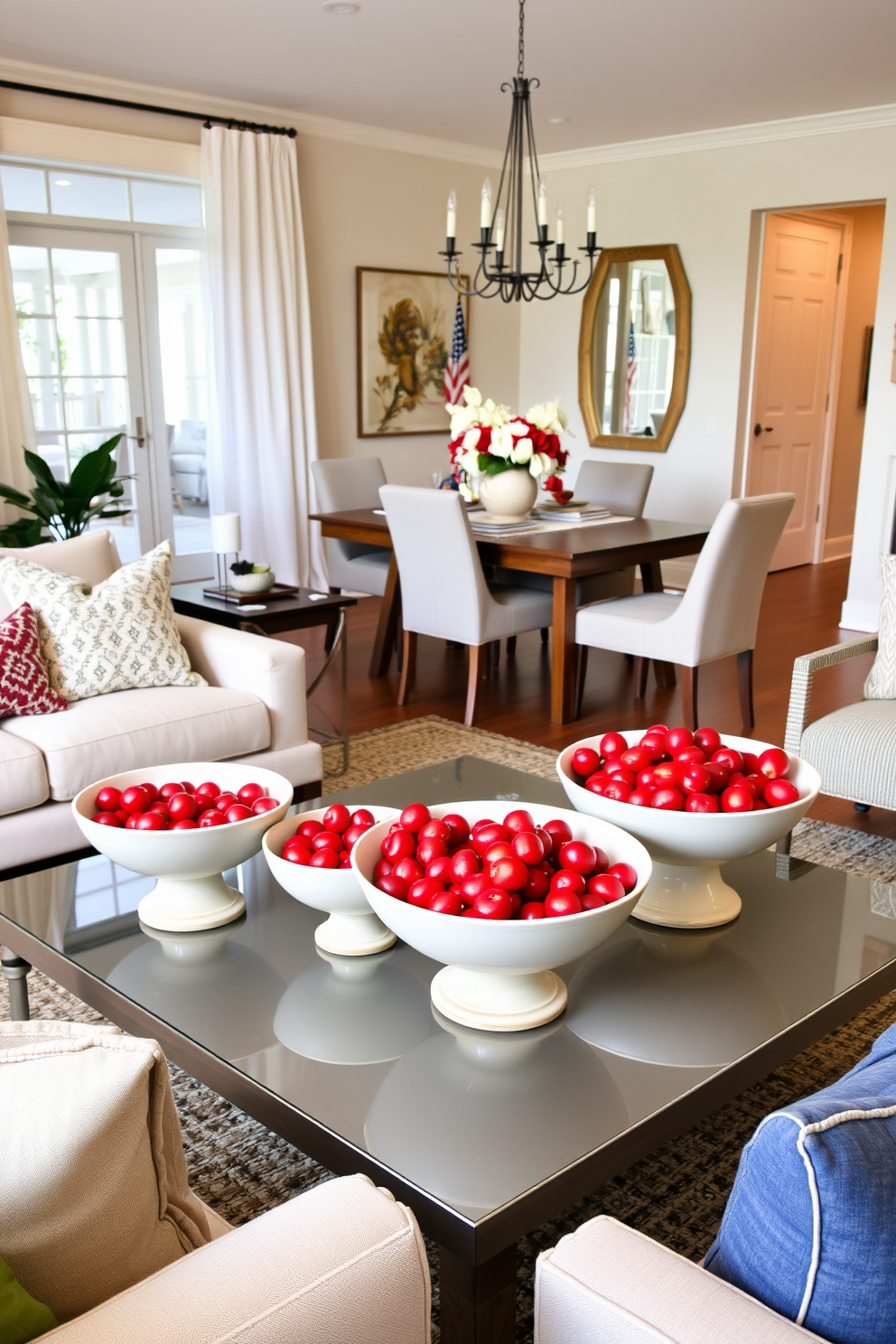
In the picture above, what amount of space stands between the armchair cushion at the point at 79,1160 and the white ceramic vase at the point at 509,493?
4.06 metres

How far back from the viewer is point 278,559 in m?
6.64

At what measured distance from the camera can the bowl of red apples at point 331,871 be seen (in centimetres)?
165

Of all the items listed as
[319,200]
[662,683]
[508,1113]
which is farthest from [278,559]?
[508,1113]

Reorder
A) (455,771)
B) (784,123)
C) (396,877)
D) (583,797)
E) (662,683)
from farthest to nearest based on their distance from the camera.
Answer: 1. (784,123)
2. (662,683)
3. (455,771)
4. (583,797)
5. (396,877)

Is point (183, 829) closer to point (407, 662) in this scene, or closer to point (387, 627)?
point (407, 662)

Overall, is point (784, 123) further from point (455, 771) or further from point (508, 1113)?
point (508, 1113)

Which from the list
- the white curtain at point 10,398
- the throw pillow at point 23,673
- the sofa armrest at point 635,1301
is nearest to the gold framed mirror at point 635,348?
the white curtain at point 10,398

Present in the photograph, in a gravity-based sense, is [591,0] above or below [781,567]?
above

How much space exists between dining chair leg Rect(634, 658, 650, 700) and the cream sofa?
6.35ft

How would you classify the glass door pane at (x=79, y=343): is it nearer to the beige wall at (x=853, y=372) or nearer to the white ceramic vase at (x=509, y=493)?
the white ceramic vase at (x=509, y=493)

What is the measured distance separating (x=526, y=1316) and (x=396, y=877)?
66 centimetres

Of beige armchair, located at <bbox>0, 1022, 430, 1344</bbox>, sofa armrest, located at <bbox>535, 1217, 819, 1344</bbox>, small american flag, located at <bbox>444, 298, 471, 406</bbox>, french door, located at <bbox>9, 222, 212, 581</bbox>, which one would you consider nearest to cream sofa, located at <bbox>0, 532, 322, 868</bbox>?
beige armchair, located at <bbox>0, 1022, 430, 1344</bbox>

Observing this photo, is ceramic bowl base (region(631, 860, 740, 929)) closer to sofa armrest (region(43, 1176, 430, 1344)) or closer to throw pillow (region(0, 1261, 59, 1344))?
sofa armrest (region(43, 1176, 430, 1344))

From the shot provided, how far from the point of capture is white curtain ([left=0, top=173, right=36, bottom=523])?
528 centimetres
